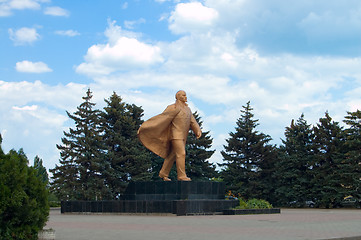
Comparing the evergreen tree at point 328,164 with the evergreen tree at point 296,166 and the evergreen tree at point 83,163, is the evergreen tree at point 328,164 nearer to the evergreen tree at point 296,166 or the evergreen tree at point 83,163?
the evergreen tree at point 296,166

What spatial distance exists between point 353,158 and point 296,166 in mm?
4172

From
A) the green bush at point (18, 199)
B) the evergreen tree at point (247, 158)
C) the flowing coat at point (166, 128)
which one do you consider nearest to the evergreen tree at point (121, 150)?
the evergreen tree at point (247, 158)

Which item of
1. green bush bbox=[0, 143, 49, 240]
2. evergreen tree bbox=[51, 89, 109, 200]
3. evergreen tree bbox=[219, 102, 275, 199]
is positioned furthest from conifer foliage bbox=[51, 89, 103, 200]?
green bush bbox=[0, 143, 49, 240]

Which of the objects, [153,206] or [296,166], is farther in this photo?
[296,166]

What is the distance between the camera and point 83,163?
28.2 metres

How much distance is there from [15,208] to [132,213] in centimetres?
1022

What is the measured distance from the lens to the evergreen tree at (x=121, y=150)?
28578mm

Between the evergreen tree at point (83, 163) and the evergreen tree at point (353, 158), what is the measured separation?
14064mm

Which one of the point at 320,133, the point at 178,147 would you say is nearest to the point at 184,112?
the point at 178,147

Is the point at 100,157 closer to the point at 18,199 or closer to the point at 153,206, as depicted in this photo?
the point at 153,206

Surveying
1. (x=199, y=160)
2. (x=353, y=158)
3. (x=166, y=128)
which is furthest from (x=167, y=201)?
(x=199, y=160)

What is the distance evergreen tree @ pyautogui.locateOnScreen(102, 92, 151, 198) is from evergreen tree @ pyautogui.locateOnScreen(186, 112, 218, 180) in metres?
2.95

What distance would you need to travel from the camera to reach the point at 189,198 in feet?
52.4

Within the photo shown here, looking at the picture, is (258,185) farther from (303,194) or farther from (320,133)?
(320,133)
